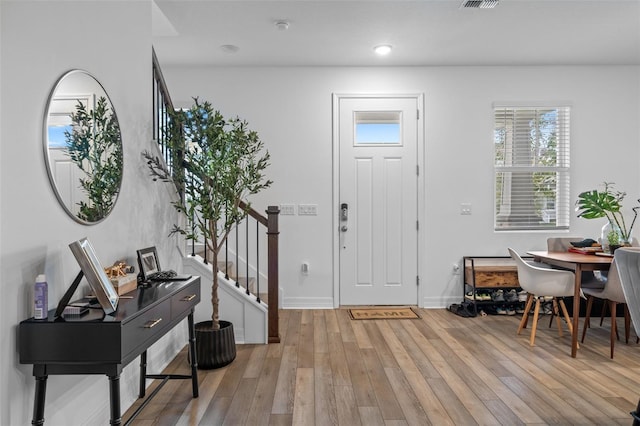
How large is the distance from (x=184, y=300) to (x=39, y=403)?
0.90m

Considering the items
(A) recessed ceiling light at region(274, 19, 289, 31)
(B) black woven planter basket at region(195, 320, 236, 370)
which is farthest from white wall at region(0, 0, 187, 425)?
(A) recessed ceiling light at region(274, 19, 289, 31)

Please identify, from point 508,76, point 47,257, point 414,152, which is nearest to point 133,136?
point 47,257

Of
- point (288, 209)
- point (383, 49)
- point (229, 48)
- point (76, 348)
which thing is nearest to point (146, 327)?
point (76, 348)

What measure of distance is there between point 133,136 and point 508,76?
4137 millimetres

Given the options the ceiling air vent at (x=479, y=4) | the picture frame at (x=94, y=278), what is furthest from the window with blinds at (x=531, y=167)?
the picture frame at (x=94, y=278)

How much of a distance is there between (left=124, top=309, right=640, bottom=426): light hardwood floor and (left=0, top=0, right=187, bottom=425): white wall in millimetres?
595

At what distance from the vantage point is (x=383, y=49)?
13.2ft

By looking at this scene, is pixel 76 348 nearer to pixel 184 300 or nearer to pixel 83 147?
pixel 184 300

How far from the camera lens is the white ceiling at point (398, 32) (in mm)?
3205

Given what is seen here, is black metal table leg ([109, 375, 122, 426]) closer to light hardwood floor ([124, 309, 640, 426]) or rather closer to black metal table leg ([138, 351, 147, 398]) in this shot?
light hardwood floor ([124, 309, 640, 426])

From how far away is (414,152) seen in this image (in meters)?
4.60

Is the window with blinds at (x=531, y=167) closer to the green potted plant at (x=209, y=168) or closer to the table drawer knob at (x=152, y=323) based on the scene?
the green potted plant at (x=209, y=168)

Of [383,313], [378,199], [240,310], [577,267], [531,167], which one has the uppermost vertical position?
[531,167]

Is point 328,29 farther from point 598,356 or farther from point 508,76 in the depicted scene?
point 598,356
